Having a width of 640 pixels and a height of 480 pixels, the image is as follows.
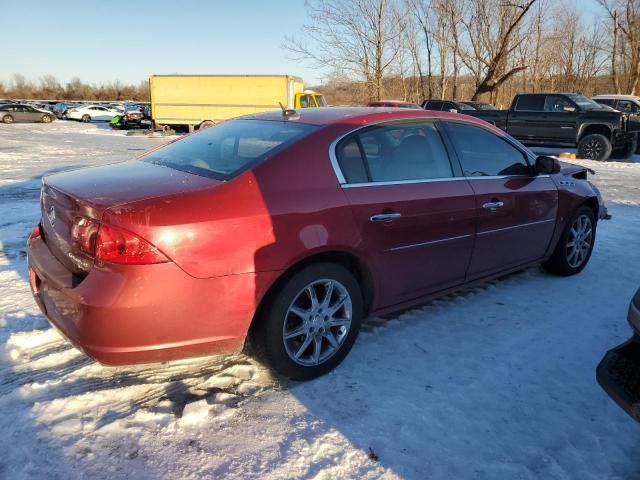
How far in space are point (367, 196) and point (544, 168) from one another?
2104mm

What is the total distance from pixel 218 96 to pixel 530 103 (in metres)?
14.4

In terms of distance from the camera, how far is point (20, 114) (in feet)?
107

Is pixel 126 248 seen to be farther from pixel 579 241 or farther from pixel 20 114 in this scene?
pixel 20 114

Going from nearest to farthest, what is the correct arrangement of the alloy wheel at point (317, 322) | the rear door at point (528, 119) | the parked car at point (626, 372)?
1. the parked car at point (626, 372)
2. the alloy wheel at point (317, 322)
3. the rear door at point (528, 119)

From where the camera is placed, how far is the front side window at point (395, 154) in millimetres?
3148

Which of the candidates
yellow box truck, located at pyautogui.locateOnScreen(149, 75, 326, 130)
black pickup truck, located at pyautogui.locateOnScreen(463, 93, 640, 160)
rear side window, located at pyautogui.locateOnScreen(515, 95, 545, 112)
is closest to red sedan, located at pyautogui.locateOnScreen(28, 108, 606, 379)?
black pickup truck, located at pyautogui.locateOnScreen(463, 93, 640, 160)

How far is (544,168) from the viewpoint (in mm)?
4367

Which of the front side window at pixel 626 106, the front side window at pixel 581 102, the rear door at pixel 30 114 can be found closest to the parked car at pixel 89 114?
the rear door at pixel 30 114

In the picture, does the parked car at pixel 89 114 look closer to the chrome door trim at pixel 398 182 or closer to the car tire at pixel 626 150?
the car tire at pixel 626 150

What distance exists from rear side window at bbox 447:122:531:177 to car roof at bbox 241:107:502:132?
14 centimetres

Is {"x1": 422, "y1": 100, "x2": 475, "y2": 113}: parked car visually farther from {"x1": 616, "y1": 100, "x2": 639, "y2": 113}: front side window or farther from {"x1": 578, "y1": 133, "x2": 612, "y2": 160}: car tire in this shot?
{"x1": 616, "y1": 100, "x2": 639, "y2": 113}: front side window

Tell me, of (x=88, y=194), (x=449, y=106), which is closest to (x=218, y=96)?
(x=449, y=106)

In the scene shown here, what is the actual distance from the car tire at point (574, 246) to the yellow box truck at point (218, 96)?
721 inches

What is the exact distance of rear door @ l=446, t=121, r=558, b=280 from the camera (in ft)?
12.5
